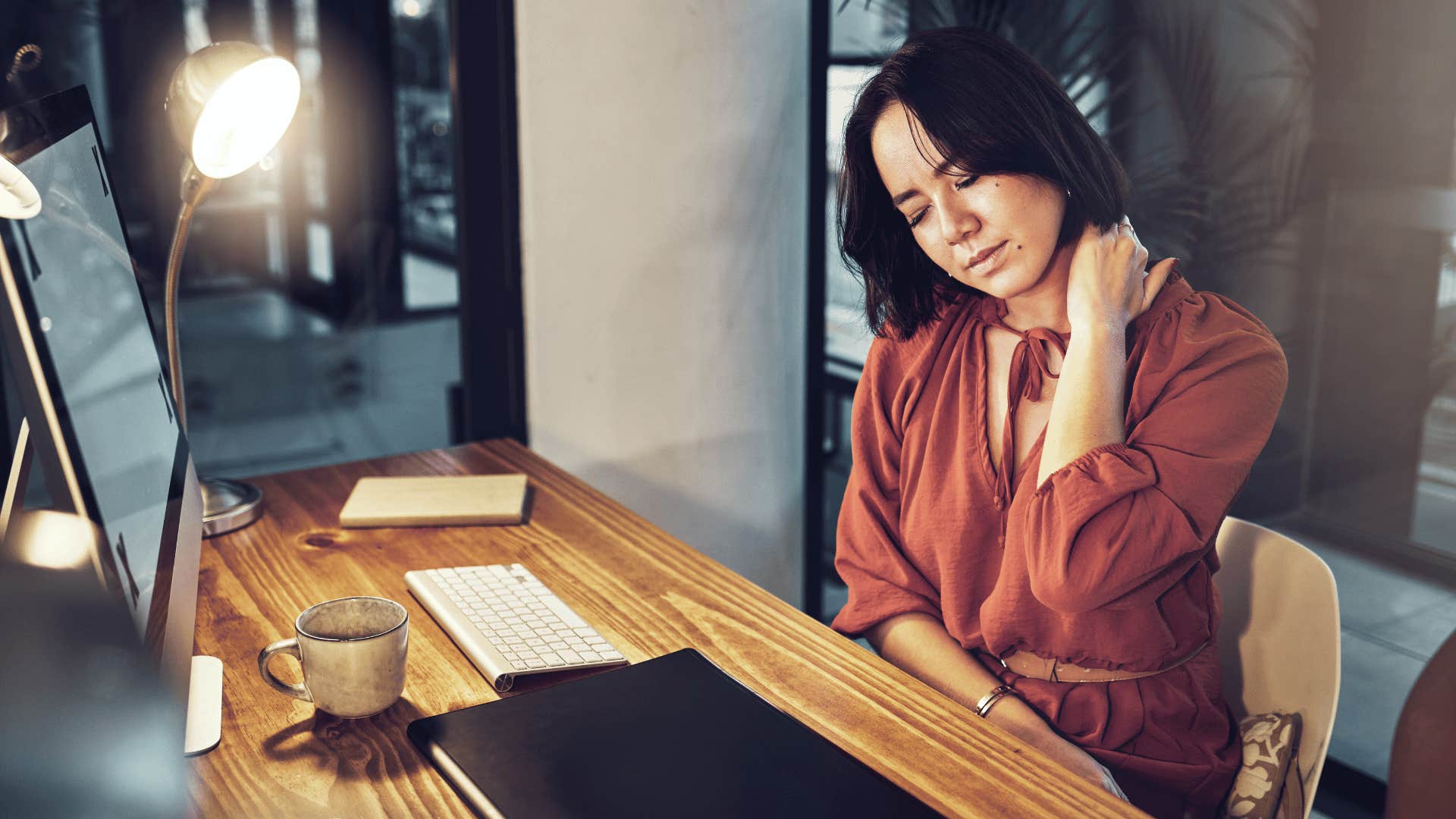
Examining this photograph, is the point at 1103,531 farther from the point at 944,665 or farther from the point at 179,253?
the point at 179,253

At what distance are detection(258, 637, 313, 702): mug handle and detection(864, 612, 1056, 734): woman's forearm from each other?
605 millimetres

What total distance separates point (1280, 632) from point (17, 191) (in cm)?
123

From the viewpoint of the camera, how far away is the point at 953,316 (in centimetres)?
140

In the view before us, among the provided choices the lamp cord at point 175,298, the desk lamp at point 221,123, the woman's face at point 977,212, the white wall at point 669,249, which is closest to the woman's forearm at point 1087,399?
the woman's face at point 977,212

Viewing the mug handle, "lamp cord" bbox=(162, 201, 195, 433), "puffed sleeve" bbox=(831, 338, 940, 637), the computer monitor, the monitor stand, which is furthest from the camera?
"lamp cord" bbox=(162, 201, 195, 433)

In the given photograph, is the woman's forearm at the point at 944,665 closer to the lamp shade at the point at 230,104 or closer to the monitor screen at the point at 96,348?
the monitor screen at the point at 96,348

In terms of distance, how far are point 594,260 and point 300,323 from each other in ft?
2.96

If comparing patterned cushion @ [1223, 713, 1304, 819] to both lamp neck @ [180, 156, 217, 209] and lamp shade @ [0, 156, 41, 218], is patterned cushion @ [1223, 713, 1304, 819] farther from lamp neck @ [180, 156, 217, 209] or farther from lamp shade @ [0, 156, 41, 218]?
lamp neck @ [180, 156, 217, 209]

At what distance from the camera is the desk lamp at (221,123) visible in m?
1.30

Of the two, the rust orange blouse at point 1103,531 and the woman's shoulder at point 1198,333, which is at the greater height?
the woman's shoulder at point 1198,333

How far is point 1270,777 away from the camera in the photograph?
115 centimetres

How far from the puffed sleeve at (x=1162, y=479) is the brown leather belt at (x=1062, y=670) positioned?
0.09 meters

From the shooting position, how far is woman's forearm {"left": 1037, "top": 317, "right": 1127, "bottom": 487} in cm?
A: 115

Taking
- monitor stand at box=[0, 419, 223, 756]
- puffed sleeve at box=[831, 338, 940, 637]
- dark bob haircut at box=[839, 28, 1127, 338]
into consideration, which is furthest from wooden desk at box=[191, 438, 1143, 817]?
dark bob haircut at box=[839, 28, 1127, 338]
